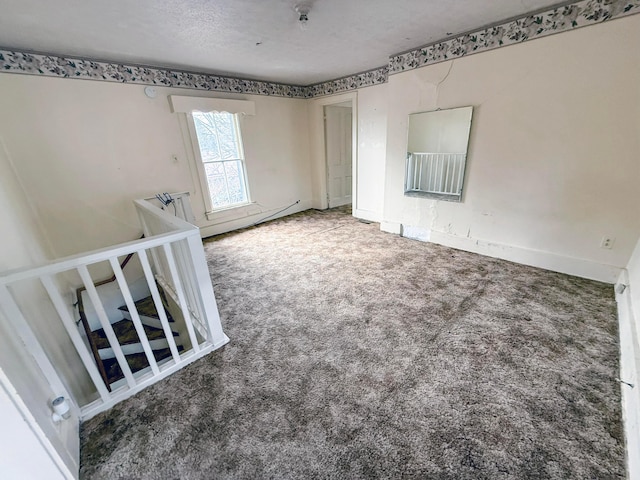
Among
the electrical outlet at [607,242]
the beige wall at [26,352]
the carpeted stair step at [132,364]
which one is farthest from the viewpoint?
the carpeted stair step at [132,364]

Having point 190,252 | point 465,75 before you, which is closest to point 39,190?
point 190,252

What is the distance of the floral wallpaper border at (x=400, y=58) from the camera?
6.67 feet

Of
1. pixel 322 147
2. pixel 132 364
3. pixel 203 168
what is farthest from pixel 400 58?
pixel 132 364

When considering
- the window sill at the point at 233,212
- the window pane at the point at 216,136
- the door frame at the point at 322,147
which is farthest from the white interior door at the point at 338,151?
the window pane at the point at 216,136

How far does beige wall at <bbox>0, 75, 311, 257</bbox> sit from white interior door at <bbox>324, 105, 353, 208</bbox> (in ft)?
6.06

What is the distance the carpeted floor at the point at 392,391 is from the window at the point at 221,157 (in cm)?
219

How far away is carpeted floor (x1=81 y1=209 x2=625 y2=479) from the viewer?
→ 3.75 ft

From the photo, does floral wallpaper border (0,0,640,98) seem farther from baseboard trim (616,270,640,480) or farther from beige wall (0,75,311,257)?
baseboard trim (616,270,640,480)

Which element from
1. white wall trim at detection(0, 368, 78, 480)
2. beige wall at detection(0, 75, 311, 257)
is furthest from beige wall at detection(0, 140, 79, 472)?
beige wall at detection(0, 75, 311, 257)

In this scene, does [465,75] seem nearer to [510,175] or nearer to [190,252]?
[510,175]

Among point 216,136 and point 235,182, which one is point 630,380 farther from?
point 216,136

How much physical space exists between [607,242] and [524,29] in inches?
80.7

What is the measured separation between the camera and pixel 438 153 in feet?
10.4

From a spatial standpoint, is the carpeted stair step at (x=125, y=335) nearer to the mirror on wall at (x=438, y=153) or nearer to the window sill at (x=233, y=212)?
the window sill at (x=233, y=212)
